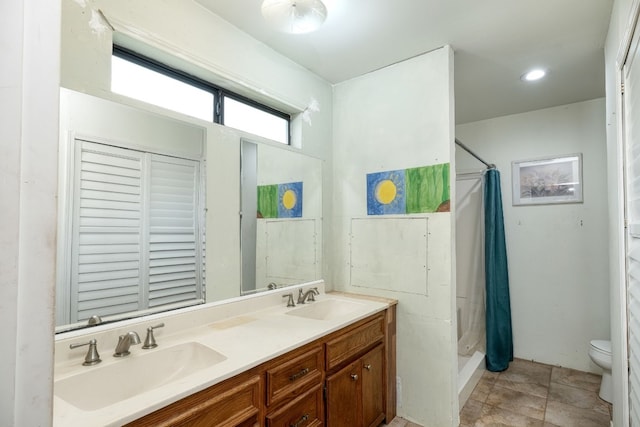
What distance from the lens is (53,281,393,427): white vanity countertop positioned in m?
0.94

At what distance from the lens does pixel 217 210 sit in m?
1.85

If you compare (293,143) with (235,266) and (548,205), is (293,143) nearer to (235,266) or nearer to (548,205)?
(235,266)

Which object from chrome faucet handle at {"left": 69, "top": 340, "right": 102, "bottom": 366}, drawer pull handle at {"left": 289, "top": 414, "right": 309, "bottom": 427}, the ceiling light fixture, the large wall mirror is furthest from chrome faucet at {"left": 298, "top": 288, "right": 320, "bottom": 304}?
the ceiling light fixture

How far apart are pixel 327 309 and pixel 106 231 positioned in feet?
4.83

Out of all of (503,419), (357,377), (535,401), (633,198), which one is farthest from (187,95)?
(535,401)

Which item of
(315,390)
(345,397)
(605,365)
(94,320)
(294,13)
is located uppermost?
(294,13)

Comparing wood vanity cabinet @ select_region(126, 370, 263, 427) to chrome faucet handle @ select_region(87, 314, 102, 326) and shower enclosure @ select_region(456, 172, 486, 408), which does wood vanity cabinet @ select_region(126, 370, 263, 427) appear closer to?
chrome faucet handle @ select_region(87, 314, 102, 326)

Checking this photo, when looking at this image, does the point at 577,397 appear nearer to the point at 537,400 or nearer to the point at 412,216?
the point at 537,400

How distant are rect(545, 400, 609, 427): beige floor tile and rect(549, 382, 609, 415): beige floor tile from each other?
7 centimetres

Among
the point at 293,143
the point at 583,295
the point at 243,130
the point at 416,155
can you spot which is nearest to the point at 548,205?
the point at 583,295

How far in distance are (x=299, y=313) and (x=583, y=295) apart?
108 inches

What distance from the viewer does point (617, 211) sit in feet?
5.54

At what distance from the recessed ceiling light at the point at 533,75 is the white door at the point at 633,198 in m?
1.11

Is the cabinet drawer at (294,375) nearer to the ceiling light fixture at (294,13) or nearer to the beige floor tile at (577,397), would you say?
the ceiling light fixture at (294,13)
